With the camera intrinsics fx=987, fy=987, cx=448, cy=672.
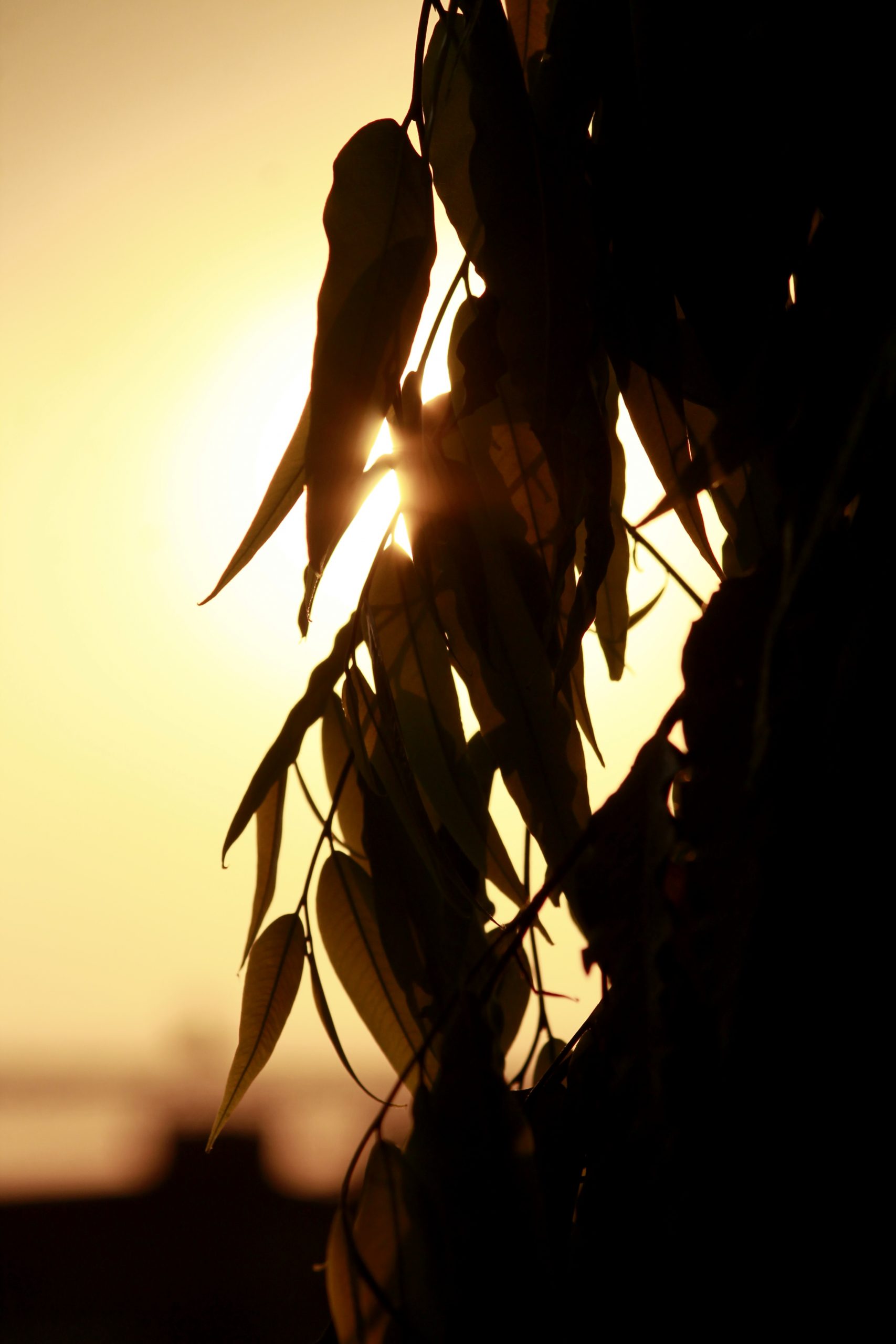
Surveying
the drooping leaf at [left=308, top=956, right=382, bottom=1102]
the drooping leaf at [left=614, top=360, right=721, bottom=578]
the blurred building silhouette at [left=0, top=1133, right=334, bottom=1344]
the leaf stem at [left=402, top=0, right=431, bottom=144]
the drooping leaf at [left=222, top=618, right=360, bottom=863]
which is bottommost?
the blurred building silhouette at [left=0, top=1133, right=334, bottom=1344]

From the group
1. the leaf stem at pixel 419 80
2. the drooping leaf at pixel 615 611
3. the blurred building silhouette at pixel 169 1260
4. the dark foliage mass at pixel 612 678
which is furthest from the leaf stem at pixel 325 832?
the blurred building silhouette at pixel 169 1260

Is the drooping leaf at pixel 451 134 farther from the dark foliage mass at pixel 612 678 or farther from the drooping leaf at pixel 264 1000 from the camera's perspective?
the drooping leaf at pixel 264 1000

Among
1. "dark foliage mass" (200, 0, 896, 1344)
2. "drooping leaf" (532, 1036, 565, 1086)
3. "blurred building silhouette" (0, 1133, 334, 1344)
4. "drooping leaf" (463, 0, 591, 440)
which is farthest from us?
"blurred building silhouette" (0, 1133, 334, 1344)

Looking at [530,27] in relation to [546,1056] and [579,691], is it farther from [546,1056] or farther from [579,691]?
[546,1056]

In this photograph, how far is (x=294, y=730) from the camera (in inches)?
16.9

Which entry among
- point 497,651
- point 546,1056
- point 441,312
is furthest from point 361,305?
point 546,1056

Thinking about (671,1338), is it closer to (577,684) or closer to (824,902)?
(824,902)

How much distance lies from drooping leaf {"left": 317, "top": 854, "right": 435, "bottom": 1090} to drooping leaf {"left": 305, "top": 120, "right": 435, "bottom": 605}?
0.56ft

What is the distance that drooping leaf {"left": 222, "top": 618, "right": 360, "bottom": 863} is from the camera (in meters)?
0.41

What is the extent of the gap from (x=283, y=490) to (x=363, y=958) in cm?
21

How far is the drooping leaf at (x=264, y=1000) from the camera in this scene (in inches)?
16.7

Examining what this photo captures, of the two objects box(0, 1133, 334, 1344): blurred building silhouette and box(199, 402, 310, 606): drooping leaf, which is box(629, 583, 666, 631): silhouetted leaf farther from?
box(0, 1133, 334, 1344): blurred building silhouette

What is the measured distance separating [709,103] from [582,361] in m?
0.09

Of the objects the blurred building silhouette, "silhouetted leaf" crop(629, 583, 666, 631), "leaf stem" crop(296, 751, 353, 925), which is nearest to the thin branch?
"leaf stem" crop(296, 751, 353, 925)
